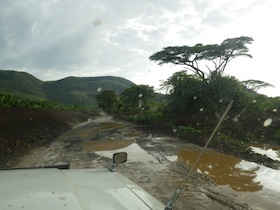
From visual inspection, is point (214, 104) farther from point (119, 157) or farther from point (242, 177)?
point (119, 157)

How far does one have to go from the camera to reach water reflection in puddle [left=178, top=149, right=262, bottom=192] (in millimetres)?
7801

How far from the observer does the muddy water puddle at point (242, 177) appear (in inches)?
263

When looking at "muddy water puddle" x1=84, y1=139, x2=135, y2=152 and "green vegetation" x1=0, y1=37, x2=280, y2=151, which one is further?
"green vegetation" x1=0, y1=37, x2=280, y2=151

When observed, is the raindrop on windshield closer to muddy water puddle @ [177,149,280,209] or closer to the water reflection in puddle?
the water reflection in puddle

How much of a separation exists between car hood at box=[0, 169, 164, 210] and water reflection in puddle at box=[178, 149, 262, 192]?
5.64 meters

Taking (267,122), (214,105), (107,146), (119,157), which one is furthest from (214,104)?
(119,157)

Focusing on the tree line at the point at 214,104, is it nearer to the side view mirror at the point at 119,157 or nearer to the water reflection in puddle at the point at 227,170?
the water reflection in puddle at the point at 227,170

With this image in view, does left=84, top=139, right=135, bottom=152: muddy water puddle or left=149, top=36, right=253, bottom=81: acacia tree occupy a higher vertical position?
left=149, top=36, right=253, bottom=81: acacia tree

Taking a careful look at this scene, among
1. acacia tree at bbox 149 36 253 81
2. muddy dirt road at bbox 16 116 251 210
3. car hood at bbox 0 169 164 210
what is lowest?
muddy dirt road at bbox 16 116 251 210

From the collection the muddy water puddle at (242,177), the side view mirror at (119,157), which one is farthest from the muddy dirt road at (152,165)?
the side view mirror at (119,157)

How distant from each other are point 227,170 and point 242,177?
81 cm

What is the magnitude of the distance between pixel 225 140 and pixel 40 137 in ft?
33.1

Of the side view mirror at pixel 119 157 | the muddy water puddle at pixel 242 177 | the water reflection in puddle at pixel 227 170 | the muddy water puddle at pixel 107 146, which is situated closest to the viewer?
the side view mirror at pixel 119 157

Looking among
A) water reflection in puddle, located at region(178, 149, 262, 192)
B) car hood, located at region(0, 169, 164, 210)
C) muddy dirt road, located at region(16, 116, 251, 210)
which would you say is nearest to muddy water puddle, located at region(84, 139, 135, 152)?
muddy dirt road, located at region(16, 116, 251, 210)
